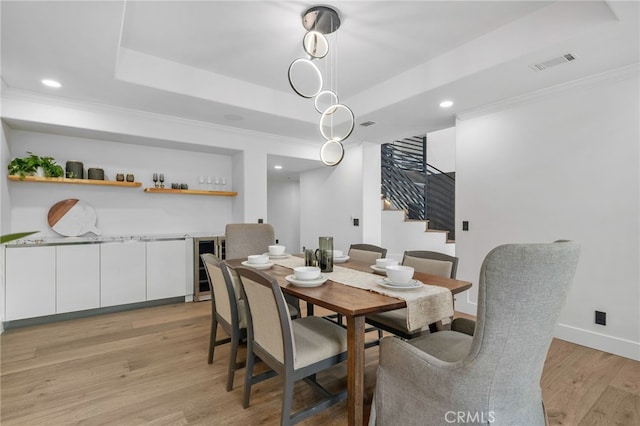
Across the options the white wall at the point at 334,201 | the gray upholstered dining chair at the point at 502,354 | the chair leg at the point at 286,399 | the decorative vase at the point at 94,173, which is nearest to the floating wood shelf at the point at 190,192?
the decorative vase at the point at 94,173

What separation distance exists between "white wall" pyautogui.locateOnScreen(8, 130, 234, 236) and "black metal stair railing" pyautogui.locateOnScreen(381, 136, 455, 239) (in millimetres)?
3264

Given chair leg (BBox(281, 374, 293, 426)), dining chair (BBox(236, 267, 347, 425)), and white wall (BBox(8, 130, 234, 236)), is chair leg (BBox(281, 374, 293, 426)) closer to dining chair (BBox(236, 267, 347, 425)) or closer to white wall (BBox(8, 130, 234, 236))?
dining chair (BBox(236, 267, 347, 425))

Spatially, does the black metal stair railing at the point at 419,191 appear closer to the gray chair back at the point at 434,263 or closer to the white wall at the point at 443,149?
the white wall at the point at 443,149

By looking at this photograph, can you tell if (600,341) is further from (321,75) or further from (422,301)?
(321,75)

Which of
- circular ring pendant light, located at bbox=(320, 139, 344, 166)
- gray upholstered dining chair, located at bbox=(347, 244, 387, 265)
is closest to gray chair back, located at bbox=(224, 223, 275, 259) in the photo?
gray upholstered dining chair, located at bbox=(347, 244, 387, 265)

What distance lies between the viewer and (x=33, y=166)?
3.29 m

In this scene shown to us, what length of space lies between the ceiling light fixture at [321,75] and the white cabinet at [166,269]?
A: 236 centimetres

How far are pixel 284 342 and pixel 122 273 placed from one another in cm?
301

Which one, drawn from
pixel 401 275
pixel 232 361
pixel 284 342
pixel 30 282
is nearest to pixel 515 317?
pixel 401 275

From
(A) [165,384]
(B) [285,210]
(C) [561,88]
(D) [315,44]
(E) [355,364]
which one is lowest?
(A) [165,384]

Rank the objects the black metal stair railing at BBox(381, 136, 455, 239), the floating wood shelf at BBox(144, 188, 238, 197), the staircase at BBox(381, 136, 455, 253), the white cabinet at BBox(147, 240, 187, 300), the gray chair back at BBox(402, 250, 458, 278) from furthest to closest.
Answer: the black metal stair railing at BBox(381, 136, 455, 239) → the staircase at BBox(381, 136, 455, 253) → the floating wood shelf at BBox(144, 188, 238, 197) → the white cabinet at BBox(147, 240, 187, 300) → the gray chair back at BBox(402, 250, 458, 278)

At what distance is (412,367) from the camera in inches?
50.3

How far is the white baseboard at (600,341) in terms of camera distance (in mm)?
2465

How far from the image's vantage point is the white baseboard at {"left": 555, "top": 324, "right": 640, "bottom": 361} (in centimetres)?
246
